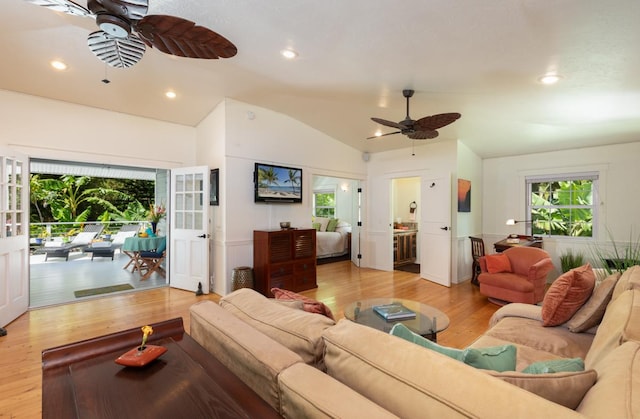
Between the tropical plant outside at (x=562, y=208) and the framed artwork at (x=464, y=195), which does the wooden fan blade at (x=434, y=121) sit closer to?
the framed artwork at (x=464, y=195)

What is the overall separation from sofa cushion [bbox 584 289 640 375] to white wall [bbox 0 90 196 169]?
5.34 meters

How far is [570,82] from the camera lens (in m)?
2.88

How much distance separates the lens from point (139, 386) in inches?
37.6

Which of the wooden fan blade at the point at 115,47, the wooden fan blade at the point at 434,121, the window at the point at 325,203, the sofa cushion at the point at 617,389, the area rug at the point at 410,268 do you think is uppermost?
the wooden fan blade at the point at 115,47

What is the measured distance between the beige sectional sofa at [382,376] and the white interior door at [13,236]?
3.47m

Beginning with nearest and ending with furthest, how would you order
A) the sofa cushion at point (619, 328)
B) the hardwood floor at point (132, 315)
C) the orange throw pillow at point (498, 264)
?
the sofa cushion at point (619, 328)
the hardwood floor at point (132, 315)
the orange throw pillow at point (498, 264)

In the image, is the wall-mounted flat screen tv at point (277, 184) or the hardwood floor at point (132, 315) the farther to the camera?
the wall-mounted flat screen tv at point (277, 184)

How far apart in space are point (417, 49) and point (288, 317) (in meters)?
2.39

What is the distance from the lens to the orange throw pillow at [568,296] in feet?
6.88

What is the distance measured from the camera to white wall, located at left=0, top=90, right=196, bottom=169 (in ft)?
12.4

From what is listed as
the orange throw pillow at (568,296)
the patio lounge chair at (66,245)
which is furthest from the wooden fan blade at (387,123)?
the patio lounge chair at (66,245)

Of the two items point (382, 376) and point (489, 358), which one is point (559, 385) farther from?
point (382, 376)

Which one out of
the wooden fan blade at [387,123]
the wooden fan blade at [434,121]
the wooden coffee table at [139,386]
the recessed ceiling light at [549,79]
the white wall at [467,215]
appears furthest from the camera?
the white wall at [467,215]

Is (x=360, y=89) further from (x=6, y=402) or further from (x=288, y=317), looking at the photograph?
(x=6, y=402)
